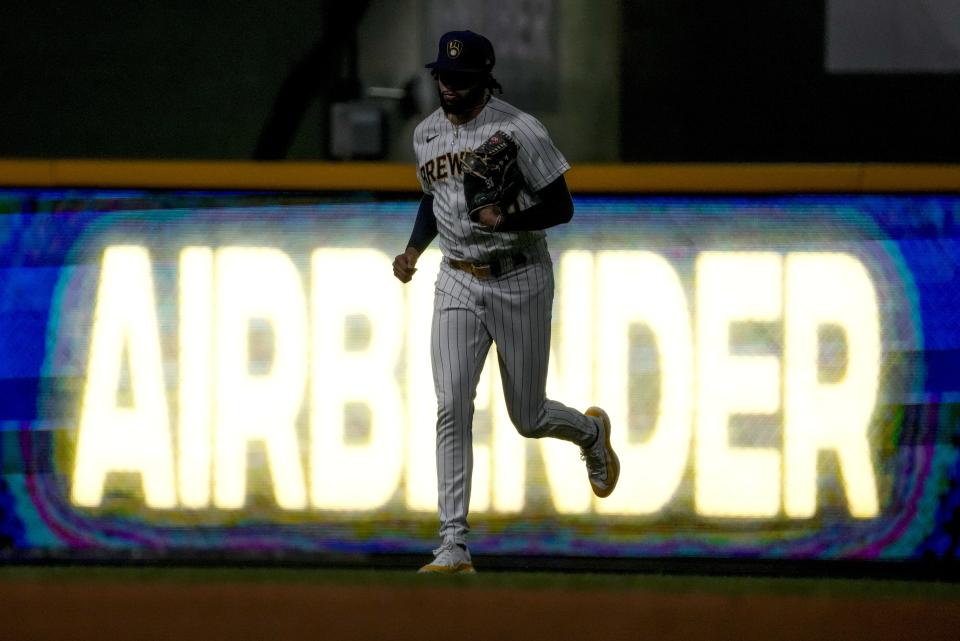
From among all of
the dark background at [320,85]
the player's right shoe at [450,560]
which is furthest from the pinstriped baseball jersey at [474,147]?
the dark background at [320,85]

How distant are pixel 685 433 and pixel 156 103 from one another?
2406 mm

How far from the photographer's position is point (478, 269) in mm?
4785

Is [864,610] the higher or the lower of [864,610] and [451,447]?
the lower

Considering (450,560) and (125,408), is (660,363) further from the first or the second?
(125,408)

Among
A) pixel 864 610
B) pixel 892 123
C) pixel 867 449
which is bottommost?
pixel 864 610

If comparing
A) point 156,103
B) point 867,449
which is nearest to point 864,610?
point 867,449

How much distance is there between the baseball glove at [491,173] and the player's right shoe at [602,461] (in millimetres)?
983

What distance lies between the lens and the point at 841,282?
5512mm

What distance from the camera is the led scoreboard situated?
5.47m

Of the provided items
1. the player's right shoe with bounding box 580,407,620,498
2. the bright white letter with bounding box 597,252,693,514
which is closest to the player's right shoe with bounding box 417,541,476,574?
the player's right shoe with bounding box 580,407,620,498

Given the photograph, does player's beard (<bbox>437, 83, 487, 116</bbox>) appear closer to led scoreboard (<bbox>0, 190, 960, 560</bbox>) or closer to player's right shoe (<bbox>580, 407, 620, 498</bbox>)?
led scoreboard (<bbox>0, 190, 960, 560</bbox>)

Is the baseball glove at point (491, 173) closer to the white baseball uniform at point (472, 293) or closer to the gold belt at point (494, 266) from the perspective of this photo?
the white baseball uniform at point (472, 293)

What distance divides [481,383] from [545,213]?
3.34 ft

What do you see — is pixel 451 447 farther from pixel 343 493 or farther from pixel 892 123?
pixel 892 123
